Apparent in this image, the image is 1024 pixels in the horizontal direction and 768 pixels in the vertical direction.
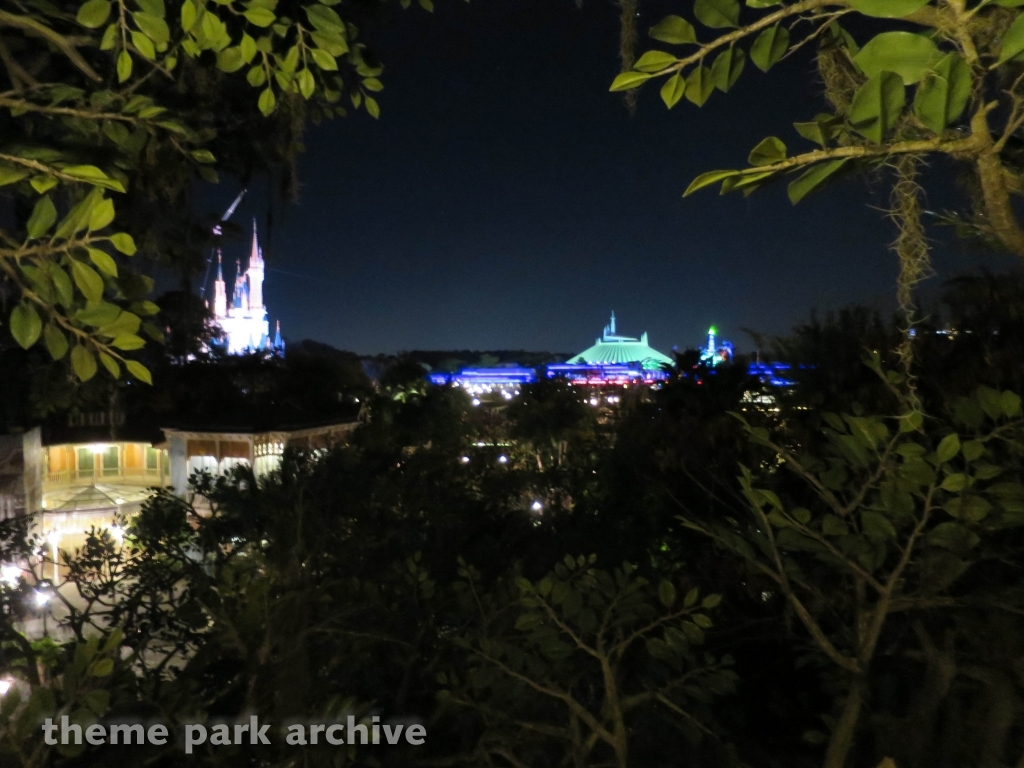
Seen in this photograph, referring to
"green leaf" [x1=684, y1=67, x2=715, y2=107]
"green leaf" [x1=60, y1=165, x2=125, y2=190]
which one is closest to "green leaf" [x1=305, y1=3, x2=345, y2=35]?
"green leaf" [x1=60, y1=165, x2=125, y2=190]

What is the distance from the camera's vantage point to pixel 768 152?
116 centimetres

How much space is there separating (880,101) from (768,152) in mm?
215

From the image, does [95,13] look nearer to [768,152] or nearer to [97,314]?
[97,314]

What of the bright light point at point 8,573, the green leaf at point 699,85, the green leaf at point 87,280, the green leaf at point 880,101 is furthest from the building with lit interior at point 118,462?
the green leaf at point 880,101

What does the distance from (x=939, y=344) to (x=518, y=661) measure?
339cm

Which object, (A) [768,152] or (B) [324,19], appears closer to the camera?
(A) [768,152]

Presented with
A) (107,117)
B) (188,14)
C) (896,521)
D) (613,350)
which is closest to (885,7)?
(896,521)

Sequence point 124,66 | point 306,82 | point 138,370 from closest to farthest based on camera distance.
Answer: point 138,370 → point 124,66 → point 306,82

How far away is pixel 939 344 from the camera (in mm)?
4297

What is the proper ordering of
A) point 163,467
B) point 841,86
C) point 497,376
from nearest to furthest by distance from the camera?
point 841,86 → point 163,467 → point 497,376

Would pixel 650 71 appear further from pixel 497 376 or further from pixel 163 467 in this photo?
pixel 497 376

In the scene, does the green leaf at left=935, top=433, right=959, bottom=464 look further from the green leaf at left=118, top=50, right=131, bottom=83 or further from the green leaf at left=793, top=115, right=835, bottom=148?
the green leaf at left=118, top=50, right=131, bottom=83

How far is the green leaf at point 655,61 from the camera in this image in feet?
4.27

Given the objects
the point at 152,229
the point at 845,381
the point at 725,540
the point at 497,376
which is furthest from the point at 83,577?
the point at 497,376
